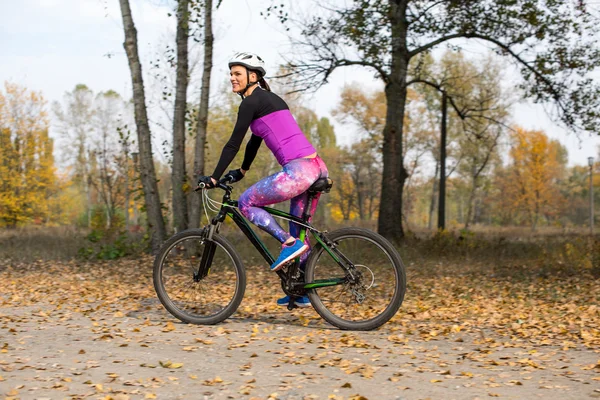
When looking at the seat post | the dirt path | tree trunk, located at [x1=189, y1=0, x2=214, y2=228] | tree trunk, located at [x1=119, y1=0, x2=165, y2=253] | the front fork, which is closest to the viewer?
the dirt path

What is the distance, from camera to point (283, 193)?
16.7ft

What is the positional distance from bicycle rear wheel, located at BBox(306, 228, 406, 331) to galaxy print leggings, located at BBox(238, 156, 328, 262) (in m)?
0.25

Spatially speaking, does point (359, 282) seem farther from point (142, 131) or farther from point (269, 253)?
point (142, 131)

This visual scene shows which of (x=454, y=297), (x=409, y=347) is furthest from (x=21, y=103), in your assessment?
(x=409, y=347)

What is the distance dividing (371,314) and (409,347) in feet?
1.90

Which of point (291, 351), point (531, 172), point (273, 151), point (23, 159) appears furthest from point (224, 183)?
point (531, 172)

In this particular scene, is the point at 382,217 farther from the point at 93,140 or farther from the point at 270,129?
the point at 93,140

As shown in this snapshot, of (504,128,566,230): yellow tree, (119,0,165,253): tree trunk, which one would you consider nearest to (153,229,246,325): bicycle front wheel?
(119,0,165,253): tree trunk

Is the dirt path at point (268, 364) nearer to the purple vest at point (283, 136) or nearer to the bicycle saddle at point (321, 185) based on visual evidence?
the bicycle saddle at point (321, 185)

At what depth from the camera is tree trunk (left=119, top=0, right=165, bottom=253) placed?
11.5 meters

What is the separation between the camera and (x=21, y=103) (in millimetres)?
33031

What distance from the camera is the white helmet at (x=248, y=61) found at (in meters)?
5.18

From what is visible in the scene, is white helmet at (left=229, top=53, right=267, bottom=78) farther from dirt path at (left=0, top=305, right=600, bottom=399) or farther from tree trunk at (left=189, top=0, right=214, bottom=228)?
tree trunk at (left=189, top=0, right=214, bottom=228)

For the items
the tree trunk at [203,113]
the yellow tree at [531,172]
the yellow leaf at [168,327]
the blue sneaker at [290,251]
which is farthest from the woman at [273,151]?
the yellow tree at [531,172]
